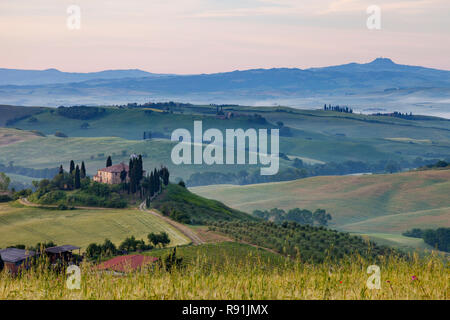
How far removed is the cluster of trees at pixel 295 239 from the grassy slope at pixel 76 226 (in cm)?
1093

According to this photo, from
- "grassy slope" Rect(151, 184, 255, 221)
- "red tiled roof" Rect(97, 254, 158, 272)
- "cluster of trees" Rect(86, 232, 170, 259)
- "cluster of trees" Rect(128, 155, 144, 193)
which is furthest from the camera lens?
"cluster of trees" Rect(128, 155, 144, 193)

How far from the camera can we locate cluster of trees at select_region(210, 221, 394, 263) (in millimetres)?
93812

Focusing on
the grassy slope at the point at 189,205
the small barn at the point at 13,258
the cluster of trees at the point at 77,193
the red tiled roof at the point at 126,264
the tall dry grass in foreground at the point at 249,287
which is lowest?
the grassy slope at the point at 189,205

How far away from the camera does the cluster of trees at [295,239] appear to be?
93.8 metres

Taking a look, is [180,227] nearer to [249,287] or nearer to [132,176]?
[132,176]

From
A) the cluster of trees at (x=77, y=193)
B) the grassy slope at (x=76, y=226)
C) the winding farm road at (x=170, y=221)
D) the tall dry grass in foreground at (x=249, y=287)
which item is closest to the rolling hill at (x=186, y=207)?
the winding farm road at (x=170, y=221)

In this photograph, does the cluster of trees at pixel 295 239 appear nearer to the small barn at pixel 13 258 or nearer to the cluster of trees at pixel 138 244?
the cluster of trees at pixel 138 244

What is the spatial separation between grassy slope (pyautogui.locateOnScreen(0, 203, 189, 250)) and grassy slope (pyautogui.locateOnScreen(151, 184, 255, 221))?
36.1ft

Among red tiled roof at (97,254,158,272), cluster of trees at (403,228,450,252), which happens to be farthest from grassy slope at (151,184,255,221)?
red tiled roof at (97,254,158,272)

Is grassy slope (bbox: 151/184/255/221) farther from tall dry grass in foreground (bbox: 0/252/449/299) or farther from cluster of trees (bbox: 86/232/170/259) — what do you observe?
tall dry grass in foreground (bbox: 0/252/449/299)

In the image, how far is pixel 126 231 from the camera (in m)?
104

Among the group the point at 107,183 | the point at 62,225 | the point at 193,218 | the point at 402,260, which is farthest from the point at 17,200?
the point at 402,260

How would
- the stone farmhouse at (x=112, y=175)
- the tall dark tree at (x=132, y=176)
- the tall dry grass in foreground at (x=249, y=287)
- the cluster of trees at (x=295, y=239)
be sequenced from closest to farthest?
the tall dry grass in foreground at (x=249, y=287) → the cluster of trees at (x=295, y=239) → the tall dark tree at (x=132, y=176) → the stone farmhouse at (x=112, y=175)
